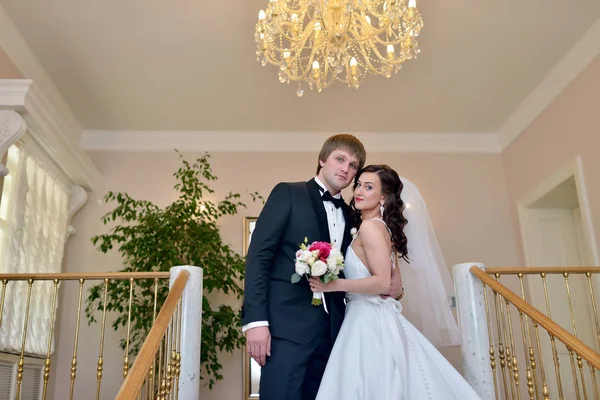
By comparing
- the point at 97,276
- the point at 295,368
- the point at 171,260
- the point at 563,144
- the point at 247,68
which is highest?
the point at 247,68

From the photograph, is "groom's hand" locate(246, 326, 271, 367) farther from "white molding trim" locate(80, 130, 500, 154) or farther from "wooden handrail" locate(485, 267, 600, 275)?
"white molding trim" locate(80, 130, 500, 154)

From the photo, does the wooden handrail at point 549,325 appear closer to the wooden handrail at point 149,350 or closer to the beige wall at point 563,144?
the wooden handrail at point 149,350

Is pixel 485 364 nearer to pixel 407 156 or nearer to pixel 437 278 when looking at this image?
pixel 437 278

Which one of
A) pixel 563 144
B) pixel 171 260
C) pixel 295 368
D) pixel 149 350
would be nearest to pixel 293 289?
pixel 295 368

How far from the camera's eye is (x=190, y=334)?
10.9ft

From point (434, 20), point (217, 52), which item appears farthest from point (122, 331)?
point (434, 20)

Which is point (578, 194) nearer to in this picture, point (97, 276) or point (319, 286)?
point (319, 286)

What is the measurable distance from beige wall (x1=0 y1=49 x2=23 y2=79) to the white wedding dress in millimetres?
3698

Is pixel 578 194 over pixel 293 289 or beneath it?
over

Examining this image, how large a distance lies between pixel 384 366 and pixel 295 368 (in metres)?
0.43

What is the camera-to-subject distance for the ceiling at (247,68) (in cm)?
486

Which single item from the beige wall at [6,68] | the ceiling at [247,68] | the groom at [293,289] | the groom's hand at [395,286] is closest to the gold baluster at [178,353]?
the groom at [293,289]

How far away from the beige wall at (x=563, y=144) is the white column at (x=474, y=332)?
2.38 metres

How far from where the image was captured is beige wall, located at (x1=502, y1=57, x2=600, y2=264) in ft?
17.3
